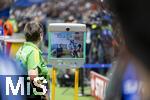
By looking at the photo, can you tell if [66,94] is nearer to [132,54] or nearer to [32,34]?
[32,34]

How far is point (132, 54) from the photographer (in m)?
1.62

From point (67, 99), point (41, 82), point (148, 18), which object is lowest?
point (67, 99)

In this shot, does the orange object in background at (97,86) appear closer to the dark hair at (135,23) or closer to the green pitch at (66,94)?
the green pitch at (66,94)

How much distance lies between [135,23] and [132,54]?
4.5 inches

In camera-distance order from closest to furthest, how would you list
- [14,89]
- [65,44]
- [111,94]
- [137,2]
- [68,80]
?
[137,2], [111,94], [14,89], [65,44], [68,80]

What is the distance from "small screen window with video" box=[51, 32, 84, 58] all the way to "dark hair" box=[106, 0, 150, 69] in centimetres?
514

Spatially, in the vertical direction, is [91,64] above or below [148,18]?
below

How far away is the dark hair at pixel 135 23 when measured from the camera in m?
1.55

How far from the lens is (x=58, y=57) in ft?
23.0

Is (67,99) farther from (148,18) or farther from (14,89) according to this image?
(148,18)

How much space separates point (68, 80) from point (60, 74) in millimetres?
419

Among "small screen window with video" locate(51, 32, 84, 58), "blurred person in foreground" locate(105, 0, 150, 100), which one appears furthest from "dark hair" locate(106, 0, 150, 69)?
"small screen window with video" locate(51, 32, 84, 58)

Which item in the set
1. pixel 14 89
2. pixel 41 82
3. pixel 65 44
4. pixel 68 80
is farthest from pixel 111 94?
pixel 68 80

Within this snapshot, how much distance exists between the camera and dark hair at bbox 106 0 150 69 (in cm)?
155
